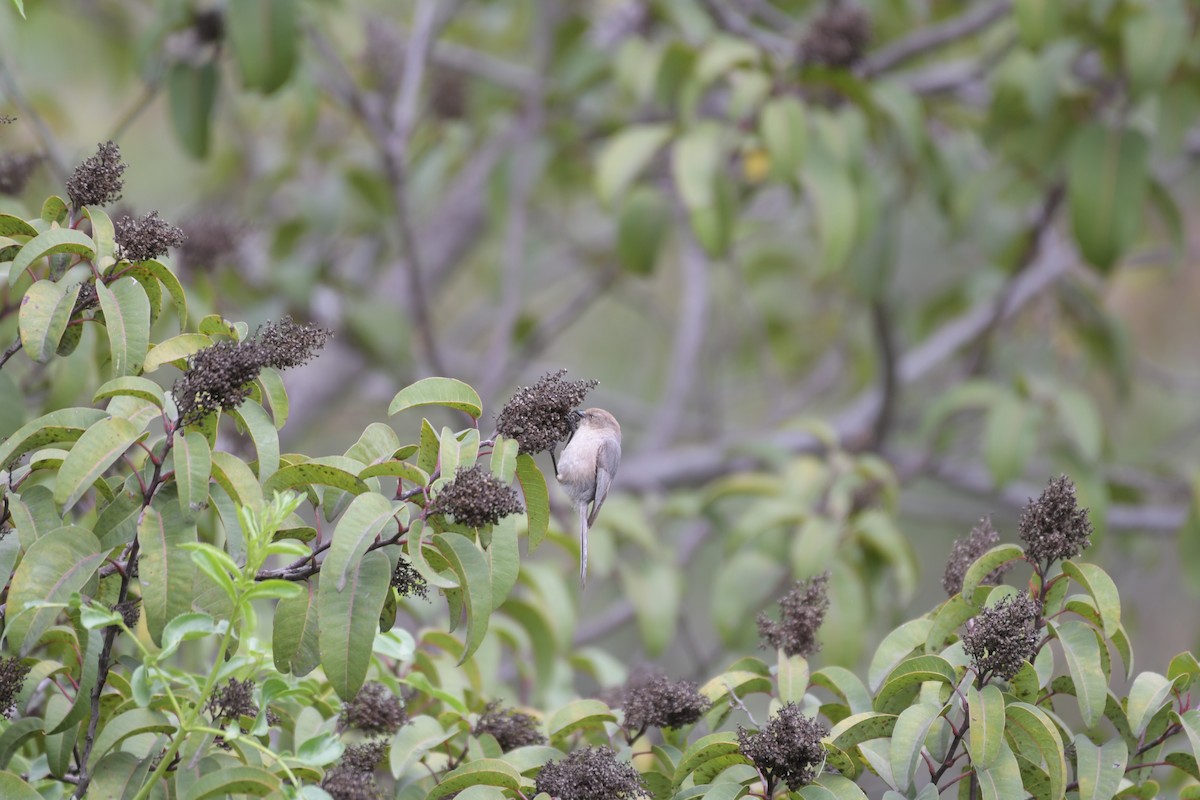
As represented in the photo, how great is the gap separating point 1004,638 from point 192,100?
296cm

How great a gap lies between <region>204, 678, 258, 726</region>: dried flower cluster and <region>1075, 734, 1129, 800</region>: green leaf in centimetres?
107

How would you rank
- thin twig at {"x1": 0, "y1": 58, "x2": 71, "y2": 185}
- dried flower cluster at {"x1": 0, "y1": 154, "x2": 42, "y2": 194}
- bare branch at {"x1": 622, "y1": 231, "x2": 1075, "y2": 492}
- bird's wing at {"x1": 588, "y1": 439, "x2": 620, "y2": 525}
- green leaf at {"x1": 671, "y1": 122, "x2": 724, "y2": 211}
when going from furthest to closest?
bare branch at {"x1": 622, "y1": 231, "x2": 1075, "y2": 492}
green leaf at {"x1": 671, "y1": 122, "x2": 724, "y2": 211}
thin twig at {"x1": 0, "y1": 58, "x2": 71, "y2": 185}
dried flower cluster at {"x1": 0, "y1": 154, "x2": 42, "y2": 194}
bird's wing at {"x1": 588, "y1": 439, "x2": 620, "y2": 525}

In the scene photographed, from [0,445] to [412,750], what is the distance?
67cm

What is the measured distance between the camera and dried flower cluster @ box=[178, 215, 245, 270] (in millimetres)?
3359

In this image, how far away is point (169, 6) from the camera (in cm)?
348

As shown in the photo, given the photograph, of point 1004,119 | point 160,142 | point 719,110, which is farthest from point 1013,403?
point 160,142

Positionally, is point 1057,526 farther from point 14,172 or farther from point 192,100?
point 192,100

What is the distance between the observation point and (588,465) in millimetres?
2150

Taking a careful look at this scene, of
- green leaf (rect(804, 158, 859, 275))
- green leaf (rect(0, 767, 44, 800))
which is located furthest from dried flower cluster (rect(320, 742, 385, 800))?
green leaf (rect(804, 158, 859, 275))

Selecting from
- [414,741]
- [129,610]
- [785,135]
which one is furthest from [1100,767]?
[785,135]

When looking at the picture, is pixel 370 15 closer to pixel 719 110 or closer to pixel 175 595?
pixel 719 110

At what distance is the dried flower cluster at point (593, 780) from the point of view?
1.51 metres

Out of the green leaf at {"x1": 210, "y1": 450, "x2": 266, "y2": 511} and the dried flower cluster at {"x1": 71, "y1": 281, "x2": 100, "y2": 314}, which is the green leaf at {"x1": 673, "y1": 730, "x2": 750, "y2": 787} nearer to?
the green leaf at {"x1": 210, "y1": 450, "x2": 266, "y2": 511}

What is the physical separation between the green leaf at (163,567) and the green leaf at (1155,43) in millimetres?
2984
